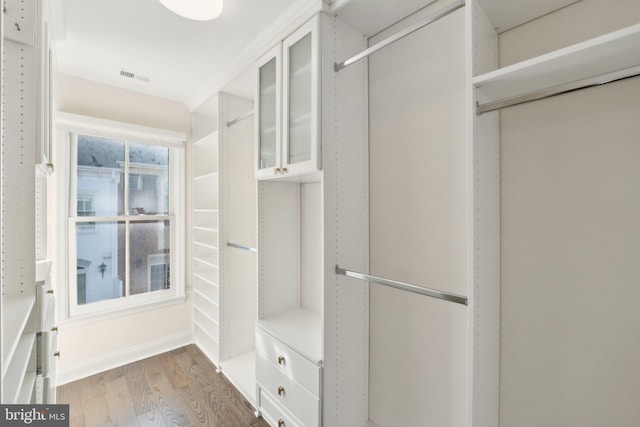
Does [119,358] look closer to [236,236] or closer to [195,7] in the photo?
[236,236]

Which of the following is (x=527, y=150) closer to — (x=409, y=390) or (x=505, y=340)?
(x=505, y=340)

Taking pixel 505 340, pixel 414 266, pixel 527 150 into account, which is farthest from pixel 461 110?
pixel 505 340

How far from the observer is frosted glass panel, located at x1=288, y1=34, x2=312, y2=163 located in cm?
170

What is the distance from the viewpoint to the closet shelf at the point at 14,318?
815 mm

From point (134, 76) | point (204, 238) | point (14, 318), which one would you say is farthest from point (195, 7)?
point (204, 238)

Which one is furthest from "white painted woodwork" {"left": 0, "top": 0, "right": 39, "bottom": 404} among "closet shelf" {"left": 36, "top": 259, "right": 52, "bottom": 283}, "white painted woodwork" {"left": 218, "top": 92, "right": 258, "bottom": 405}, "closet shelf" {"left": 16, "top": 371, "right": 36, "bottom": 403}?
"white painted woodwork" {"left": 218, "top": 92, "right": 258, "bottom": 405}

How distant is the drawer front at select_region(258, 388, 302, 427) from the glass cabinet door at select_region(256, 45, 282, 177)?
1472 mm

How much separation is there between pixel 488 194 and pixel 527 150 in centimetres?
26

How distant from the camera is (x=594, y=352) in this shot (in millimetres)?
1083

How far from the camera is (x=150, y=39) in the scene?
210cm

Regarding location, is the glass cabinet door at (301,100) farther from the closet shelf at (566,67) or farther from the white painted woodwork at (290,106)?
the closet shelf at (566,67)

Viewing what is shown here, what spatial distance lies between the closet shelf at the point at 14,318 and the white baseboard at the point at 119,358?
6.15 ft

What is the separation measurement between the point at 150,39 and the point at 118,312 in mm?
2404

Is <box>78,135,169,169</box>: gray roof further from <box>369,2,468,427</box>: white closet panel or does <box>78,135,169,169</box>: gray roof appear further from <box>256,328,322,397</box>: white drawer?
<box>369,2,468,427</box>: white closet panel
